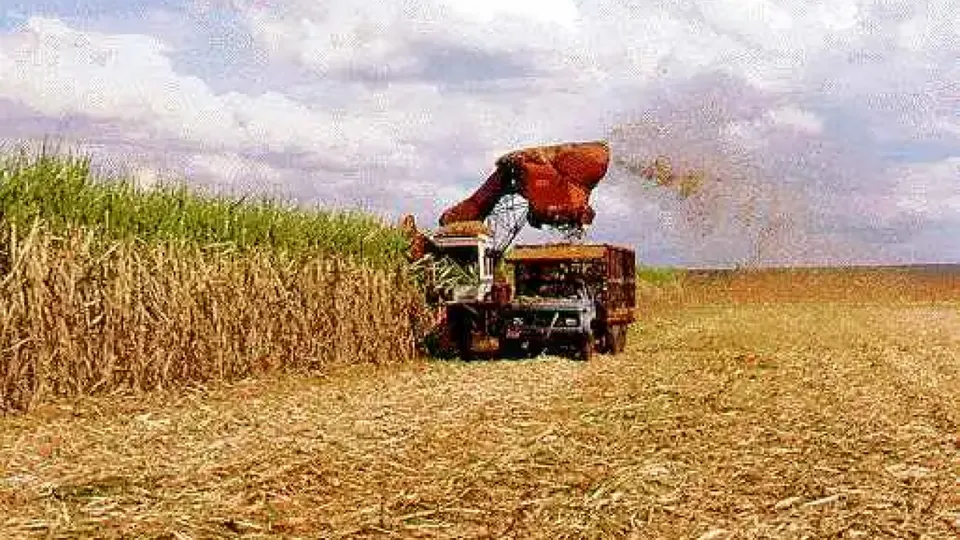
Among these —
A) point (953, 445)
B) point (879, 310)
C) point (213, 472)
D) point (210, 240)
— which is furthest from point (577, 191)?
point (879, 310)

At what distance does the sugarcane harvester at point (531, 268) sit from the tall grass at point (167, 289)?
3.80ft

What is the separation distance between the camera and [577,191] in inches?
820

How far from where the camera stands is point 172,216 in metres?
15.4

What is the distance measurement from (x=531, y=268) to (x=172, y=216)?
7.33 meters

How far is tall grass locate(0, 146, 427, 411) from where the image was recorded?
12.4 metres

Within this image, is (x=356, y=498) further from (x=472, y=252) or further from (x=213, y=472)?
(x=472, y=252)

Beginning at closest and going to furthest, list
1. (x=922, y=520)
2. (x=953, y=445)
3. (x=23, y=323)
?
(x=922, y=520) < (x=953, y=445) < (x=23, y=323)

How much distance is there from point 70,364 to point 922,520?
9342 mm

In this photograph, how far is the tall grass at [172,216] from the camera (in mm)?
12938

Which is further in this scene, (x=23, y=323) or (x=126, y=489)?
(x=23, y=323)

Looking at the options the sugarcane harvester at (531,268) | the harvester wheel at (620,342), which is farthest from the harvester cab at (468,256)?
the harvester wheel at (620,342)

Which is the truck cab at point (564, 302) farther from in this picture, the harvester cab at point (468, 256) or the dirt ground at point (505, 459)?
the dirt ground at point (505, 459)

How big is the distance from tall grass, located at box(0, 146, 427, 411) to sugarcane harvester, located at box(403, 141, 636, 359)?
116 cm

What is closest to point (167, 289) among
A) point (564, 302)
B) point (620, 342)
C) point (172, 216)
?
point (172, 216)
